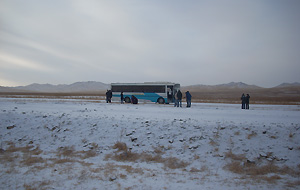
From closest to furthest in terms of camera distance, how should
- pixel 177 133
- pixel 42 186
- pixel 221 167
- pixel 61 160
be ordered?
1. pixel 42 186
2. pixel 221 167
3. pixel 61 160
4. pixel 177 133

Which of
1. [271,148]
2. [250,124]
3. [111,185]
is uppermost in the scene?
[250,124]

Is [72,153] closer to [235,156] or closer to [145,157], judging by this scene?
[145,157]

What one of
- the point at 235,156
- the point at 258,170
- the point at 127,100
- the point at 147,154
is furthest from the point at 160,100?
A: the point at 258,170

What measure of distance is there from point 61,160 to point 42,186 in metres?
2.28

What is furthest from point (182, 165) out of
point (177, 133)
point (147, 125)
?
point (147, 125)

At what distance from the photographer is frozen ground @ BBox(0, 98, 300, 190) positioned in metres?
6.08

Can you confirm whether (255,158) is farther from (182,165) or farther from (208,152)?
(182,165)

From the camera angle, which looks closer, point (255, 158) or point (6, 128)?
point (255, 158)

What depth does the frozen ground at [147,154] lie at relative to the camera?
608cm

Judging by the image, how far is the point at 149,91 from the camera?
90.1 ft

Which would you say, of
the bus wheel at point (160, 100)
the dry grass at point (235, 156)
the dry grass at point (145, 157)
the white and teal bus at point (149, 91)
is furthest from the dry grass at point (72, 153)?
the white and teal bus at point (149, 91)

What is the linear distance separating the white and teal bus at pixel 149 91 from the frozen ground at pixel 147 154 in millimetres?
15292

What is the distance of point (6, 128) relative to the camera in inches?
458

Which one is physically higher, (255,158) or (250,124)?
(250,124)
